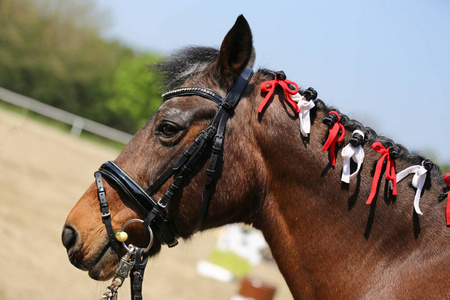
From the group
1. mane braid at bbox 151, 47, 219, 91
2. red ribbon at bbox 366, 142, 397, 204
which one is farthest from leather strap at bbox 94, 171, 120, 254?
red ribbon at bbox 366, 142, 397, 204

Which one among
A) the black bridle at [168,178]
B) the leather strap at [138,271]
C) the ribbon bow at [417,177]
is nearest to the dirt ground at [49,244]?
the leather strap at [138,271]

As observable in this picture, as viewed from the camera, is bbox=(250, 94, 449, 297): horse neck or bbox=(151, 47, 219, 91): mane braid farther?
bbox=(151, 47, 219, 91): mane braid

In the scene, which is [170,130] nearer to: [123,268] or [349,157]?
[123,268]

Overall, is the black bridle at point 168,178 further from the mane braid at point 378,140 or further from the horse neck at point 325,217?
the mane braid at point 378,140

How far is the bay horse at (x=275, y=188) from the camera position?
2.74 m

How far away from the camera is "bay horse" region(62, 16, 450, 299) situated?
2744 mm

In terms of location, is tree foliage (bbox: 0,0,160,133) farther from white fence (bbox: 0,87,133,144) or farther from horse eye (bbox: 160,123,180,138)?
horse eye (bbox: 160,123,180,138)

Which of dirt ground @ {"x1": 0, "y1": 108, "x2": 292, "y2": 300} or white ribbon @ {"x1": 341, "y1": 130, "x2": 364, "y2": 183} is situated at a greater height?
white ribbon @ {"x1": 341, "y1": 130, "x2": 364, "y2": 183}

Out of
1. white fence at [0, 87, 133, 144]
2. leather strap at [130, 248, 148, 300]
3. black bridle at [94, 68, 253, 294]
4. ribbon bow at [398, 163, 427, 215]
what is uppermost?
ribbon bow at [398, 163, 427, 215]

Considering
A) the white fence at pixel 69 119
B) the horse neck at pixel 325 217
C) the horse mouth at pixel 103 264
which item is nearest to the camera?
the horse neck at pixel 325 217

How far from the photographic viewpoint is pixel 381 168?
282 centimetres

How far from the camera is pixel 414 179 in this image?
9.16 feet

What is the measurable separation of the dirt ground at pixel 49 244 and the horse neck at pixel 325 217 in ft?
2.60

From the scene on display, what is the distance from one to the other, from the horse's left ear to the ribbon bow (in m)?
1.21
